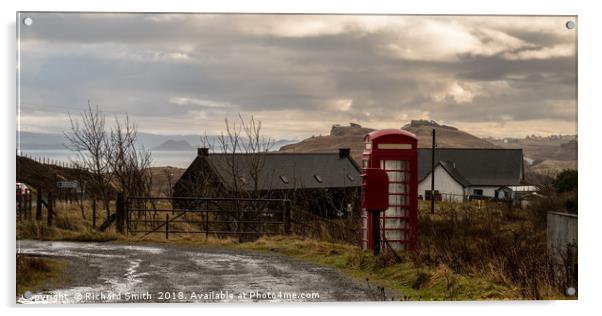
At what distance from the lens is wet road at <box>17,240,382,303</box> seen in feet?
28.2

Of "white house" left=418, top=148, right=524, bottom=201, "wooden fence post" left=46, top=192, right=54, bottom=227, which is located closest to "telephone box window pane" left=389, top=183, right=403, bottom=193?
"white house" left=418, top=148, right=524, bottom=201

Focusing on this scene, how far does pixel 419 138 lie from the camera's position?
37.2 feet

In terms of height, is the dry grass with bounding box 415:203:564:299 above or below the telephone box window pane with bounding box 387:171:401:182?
below

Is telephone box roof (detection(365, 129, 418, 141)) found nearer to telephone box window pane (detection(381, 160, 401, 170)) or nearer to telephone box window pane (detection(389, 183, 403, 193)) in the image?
telephone box window pane (detection(381, 160, 401, 170))

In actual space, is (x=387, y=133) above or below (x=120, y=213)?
above

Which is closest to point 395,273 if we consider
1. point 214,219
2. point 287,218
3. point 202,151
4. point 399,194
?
point 399,194

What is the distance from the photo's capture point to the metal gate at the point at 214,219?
1452 centimetres

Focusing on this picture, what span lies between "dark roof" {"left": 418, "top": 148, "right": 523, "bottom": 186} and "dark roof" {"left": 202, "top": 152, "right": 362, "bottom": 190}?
2.31 metres

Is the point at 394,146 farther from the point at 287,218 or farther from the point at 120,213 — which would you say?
the point at 120,213

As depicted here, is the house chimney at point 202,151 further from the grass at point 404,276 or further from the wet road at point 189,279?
the grass at point 404,276

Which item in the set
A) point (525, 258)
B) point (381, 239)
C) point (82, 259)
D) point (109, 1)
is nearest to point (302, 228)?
point (381, 239)

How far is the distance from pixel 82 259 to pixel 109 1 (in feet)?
13.4

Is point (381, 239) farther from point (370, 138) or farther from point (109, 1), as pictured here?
point (109, 1)

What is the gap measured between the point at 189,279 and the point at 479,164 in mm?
8577
